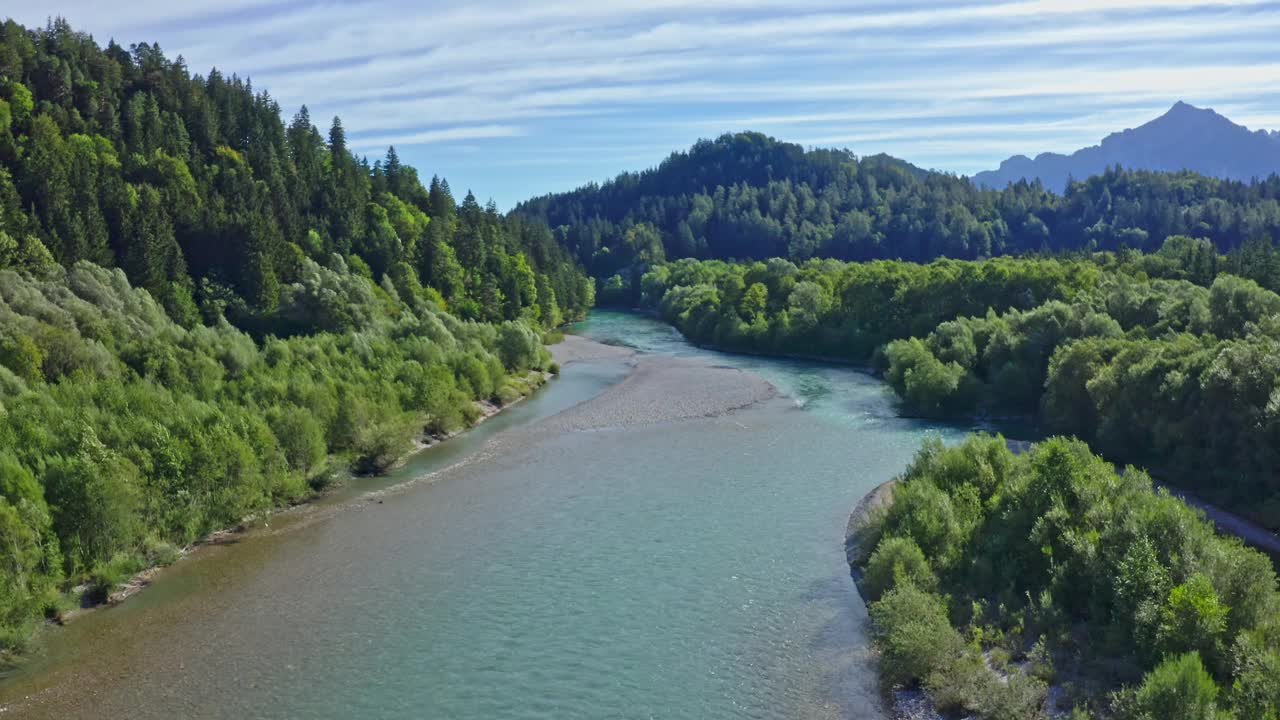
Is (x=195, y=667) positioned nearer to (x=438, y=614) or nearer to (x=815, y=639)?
(x=438, y=614)

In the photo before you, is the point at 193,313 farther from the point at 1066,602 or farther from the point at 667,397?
the point at 1066,602

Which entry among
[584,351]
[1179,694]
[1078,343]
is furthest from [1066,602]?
[584,351]

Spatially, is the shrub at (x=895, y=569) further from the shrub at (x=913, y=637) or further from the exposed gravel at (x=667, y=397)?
the exposed gravel at (x=667, y=397)

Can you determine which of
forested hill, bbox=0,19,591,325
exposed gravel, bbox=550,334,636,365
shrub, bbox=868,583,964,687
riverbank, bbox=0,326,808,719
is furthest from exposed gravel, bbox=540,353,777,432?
shrub, bbox=868,583,964,687

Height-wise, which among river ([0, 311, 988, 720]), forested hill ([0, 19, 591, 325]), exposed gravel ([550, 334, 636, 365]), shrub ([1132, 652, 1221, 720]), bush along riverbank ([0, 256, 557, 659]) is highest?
forested hill ([0, 19, 591, 325])

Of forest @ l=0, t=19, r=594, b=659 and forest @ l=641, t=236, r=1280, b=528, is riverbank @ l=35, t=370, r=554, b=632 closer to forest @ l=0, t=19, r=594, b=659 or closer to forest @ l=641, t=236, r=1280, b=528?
forest @ l=0, t=19, r=594, b=659

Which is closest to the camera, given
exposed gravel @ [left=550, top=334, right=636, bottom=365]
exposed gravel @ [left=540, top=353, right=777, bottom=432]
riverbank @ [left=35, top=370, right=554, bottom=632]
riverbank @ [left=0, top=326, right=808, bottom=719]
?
riverbank @ [left=0, top=326, right=808, bottom=719]
